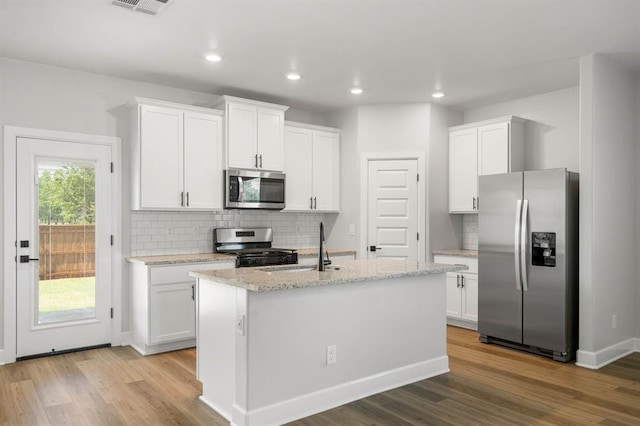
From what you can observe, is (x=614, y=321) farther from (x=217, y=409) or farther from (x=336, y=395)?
(x=217, y=409)

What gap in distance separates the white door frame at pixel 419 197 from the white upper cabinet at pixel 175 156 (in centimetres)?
183

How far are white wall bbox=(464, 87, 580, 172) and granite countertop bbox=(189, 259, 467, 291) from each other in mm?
2410

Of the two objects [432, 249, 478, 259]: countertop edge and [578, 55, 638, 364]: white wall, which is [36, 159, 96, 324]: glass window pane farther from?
[578, 55, 638, 364]: white wall

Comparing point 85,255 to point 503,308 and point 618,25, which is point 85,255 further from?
point 618,25

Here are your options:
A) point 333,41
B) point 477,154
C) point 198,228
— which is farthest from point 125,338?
point 477,154

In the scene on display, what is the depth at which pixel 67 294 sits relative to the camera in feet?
15.2

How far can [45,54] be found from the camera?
13.8ft

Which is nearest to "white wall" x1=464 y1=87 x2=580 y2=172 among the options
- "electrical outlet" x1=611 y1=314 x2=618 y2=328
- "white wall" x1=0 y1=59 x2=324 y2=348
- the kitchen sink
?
"electrical outlet" x1=611 y1=314 x2=618 y2=328

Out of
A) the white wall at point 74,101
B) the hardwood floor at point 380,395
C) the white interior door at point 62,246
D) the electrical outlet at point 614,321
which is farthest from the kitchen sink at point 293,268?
the electrical outlet at point 614,321

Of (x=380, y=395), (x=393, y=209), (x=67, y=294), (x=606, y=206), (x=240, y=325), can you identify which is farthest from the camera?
(x=393, y=209)

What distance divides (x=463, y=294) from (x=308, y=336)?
2968 mm

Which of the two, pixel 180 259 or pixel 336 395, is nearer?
pixel 336 395

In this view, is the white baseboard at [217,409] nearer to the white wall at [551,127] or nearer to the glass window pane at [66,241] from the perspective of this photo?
the glass window pane at [66,241]

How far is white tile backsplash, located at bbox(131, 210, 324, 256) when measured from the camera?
16.5 ft
